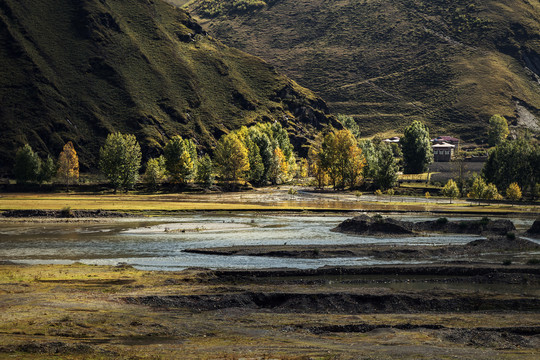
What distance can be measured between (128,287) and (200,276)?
6.67 metres

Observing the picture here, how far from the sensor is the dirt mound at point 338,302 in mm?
38031

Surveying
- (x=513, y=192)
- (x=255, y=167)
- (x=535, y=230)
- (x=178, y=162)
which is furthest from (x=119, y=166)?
(x=535, y=230)

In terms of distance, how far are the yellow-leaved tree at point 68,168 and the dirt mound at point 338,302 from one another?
134m

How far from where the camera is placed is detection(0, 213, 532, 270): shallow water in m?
56.2

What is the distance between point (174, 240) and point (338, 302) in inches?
1402

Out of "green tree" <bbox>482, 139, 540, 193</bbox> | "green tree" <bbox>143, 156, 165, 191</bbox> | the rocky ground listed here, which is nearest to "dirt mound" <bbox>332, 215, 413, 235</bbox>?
the rocky ground

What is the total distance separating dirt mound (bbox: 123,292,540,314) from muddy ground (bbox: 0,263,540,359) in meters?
0.07

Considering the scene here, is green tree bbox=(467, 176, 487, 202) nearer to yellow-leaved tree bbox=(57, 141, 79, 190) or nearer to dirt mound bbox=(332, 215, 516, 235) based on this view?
dirt mound bbox=(332, 215, 516, 235)

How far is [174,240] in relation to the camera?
7062 cm

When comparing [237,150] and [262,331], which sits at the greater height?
[237,150]

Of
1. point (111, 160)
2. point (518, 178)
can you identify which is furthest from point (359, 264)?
point (111, 160)

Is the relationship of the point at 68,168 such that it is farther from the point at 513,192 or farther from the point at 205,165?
the point at 513,192

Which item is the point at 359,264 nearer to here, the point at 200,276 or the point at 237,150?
the point at 200,276

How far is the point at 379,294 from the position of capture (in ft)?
131
